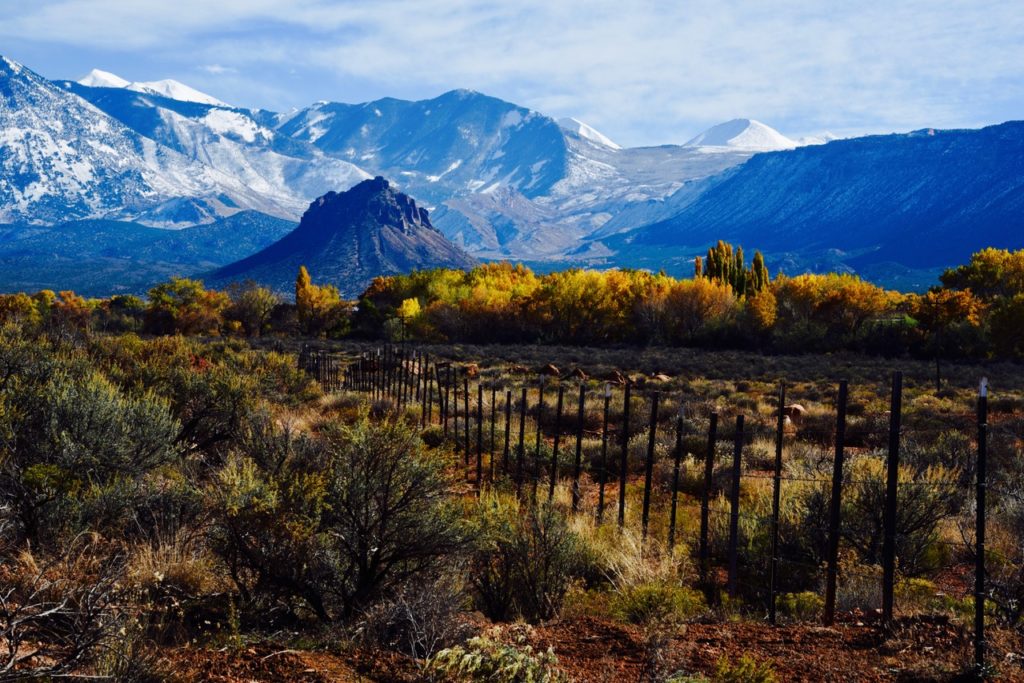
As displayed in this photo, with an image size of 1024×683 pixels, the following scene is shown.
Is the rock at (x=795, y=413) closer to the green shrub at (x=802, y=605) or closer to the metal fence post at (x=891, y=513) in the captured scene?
the green shrub at (x=802, y=605)

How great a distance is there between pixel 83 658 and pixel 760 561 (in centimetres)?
693

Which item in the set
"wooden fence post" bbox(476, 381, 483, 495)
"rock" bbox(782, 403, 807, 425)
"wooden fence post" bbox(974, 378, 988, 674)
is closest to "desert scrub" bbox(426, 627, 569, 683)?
"wooden fence post" bbox(974, 378, 988, 674)

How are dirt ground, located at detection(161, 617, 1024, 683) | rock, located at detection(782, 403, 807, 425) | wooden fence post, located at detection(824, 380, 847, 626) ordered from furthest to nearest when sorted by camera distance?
rock, located at detection(782, 403, 807, 425) → wooden fence post, located at detection(824, 380, 847, 626) → dirt ground, located at detection(161, 617, 1024, 683)

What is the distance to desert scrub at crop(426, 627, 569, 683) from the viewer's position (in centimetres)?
489

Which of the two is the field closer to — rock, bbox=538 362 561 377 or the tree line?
rock, bbox=538 362 561 377

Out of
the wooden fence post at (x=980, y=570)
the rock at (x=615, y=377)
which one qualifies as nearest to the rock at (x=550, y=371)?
the rock at (x=615, y=377)

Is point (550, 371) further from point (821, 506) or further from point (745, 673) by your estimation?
point (745, 673)

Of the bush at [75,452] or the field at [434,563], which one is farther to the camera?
the bush at [75,452]

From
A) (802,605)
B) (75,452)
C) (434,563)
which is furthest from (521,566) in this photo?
(75,452)

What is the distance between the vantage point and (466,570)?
7.03 meters

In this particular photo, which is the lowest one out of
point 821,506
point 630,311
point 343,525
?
point 821,506

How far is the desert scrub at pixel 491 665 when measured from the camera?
4.89m

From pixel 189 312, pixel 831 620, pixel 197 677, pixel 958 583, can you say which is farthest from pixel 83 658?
pixel 189 312

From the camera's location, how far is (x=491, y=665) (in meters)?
4.98
